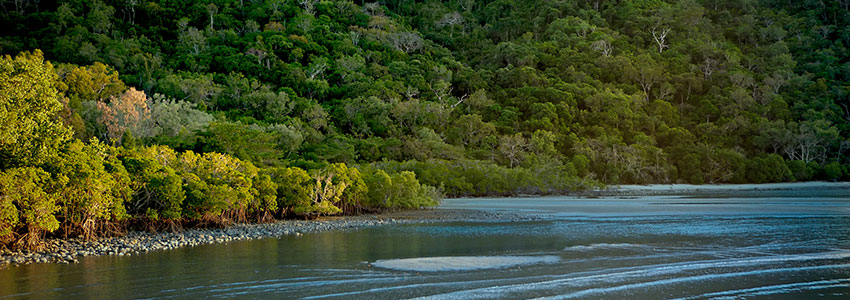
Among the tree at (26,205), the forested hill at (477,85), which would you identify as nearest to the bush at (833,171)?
the forested hill at (477,85)

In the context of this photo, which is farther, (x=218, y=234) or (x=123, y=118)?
(x=123, y=118)

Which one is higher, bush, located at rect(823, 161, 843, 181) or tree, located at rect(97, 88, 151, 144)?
tree, located at rect(97, 88, 151, 144)

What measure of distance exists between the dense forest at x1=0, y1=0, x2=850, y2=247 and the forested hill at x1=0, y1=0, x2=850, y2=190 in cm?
40

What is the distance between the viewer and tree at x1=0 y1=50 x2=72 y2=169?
22594mm

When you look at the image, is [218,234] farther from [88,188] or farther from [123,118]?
[123,118]

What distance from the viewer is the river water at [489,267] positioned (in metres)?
16.8

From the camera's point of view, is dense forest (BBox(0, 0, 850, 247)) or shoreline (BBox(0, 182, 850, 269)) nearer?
shoreline (BBox(0, 182, 850, 269))

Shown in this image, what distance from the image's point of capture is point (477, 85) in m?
114

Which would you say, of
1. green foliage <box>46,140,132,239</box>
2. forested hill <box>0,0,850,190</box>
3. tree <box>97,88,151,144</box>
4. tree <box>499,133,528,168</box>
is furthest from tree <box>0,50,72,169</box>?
tree <box>499,133,528,168</box>

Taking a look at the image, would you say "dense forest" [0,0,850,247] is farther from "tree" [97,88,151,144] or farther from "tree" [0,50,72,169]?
"tree" [97,88,151,144]

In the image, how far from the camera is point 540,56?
126 meters

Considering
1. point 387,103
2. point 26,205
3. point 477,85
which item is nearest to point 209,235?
point 26,205

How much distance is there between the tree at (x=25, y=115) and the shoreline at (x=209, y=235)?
327 centimetres

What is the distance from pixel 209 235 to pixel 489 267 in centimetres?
1405
